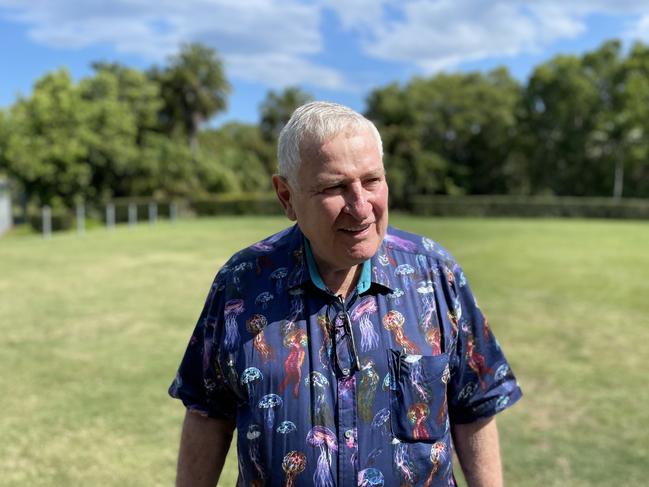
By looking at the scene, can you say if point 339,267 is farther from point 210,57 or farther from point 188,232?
point 210,57

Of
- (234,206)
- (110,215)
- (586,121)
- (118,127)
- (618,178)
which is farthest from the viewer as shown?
(586,121)

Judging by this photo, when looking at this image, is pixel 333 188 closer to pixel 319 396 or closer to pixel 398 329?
pixel 398 329

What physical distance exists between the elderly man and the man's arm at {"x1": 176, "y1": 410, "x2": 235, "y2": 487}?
0.07 ft

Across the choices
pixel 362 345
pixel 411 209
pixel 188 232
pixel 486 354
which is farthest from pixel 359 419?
pixel 411 209

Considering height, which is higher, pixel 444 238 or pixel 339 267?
pixel 339 267

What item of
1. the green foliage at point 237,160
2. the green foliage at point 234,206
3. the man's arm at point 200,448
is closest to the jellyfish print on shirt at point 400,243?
the man's arm at point 200,448

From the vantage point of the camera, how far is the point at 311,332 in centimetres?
147

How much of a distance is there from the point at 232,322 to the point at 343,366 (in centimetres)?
32

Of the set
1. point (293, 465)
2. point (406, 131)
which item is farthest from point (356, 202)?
point (406, 131)

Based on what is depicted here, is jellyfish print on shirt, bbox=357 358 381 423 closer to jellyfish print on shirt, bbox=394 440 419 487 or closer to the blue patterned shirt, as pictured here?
the blue patterned shirt

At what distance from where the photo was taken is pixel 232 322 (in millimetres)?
1522

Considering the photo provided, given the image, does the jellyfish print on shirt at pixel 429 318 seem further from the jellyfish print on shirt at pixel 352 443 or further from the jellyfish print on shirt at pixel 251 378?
the jellyfish print on shirt at pixel 251 378

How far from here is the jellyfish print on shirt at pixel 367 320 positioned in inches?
57.5

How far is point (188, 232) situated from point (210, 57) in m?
21.7
